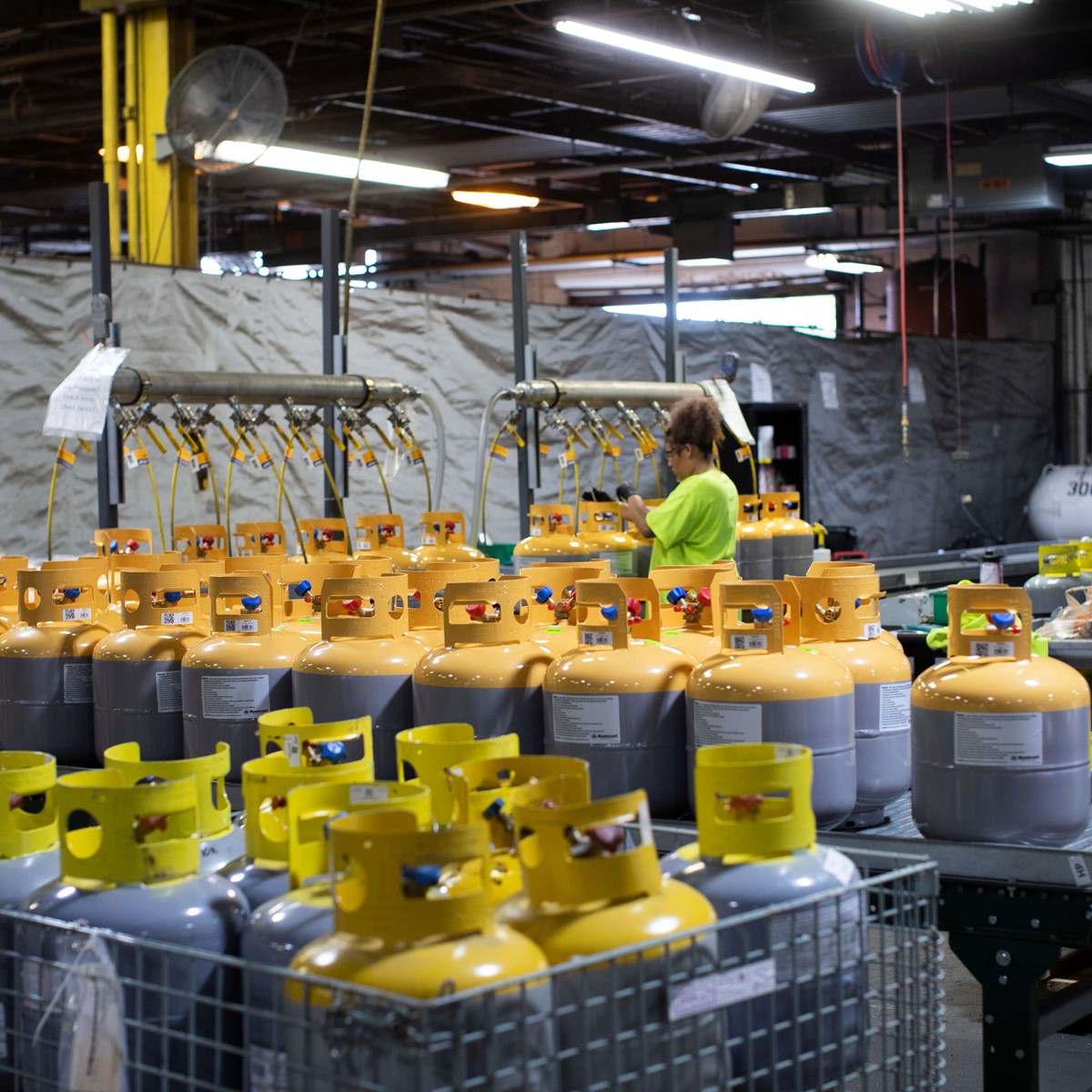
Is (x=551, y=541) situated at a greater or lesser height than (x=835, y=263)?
lesser

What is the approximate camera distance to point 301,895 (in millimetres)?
1561

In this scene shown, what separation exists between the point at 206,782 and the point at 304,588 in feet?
4.78

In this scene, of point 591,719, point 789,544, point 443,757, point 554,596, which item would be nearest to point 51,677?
point 554,596

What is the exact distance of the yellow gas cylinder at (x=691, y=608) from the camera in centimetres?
266

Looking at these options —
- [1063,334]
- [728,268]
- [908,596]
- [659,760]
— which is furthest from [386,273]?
[659,760]

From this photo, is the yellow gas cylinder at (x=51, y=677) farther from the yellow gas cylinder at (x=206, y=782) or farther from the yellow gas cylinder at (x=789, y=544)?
the yellow gas cylinder at (x=789, y=544)

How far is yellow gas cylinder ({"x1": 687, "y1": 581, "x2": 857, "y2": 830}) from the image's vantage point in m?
2.27

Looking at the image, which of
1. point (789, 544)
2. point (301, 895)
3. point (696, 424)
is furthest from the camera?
point (789, 544)

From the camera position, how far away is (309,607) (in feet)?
10.8

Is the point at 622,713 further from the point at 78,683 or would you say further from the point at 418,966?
the point at 78,683

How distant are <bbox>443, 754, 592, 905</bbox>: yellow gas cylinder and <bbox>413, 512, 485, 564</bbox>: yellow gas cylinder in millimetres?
2780

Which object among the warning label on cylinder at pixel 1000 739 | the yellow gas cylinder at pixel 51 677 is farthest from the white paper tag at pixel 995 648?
the yellow gas cylinder at pixel 51 677

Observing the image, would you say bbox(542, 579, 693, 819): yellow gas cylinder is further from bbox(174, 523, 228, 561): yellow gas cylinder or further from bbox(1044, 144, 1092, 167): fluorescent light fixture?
bbox(1044, 144, 1092, 167): fluorescent light fixture

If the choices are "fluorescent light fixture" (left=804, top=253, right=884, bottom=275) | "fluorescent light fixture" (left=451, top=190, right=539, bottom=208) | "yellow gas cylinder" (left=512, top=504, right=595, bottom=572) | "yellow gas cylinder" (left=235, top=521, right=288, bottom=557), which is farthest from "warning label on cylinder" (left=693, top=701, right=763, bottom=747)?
"fluorescent light fixture" (left=804, top=253, right=884, bottom=275)
